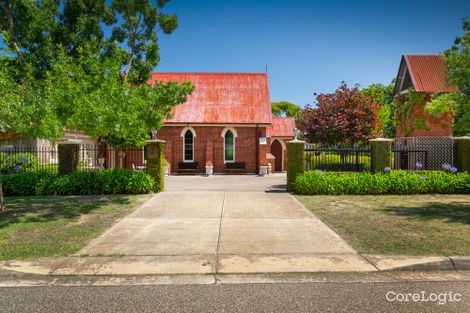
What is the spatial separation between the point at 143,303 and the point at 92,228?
442 cm

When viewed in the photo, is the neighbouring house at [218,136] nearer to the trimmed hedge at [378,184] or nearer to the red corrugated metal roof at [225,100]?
the red corrugated metal roof at [225,100]

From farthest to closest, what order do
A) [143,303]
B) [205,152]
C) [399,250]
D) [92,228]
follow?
[205,152] < [92,228] < [399,250] < [143,303]

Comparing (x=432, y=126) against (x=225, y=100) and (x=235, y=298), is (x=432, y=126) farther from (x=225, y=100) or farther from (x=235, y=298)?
(x=235, y=298)

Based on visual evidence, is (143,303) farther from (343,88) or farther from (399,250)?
(343,88)

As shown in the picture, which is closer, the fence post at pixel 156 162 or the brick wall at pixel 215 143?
the fence post at pixel 156 162

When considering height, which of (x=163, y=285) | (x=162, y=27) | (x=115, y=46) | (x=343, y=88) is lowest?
(x=163, y=285)

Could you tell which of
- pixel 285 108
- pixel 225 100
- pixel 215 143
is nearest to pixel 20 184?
pixel 215 143

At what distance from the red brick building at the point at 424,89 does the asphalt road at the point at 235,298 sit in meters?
23.3

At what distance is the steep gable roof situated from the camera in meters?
25.4

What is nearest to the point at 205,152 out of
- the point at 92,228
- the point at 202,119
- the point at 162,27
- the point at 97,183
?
the point at 202,119

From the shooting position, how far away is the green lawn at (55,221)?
6543 millimetres

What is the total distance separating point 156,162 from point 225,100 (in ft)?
47.0

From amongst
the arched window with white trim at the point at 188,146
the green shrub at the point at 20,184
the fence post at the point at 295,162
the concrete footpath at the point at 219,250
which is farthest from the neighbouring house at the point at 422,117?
the green shrub at the point at 20,184

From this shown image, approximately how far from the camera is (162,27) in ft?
63.7
